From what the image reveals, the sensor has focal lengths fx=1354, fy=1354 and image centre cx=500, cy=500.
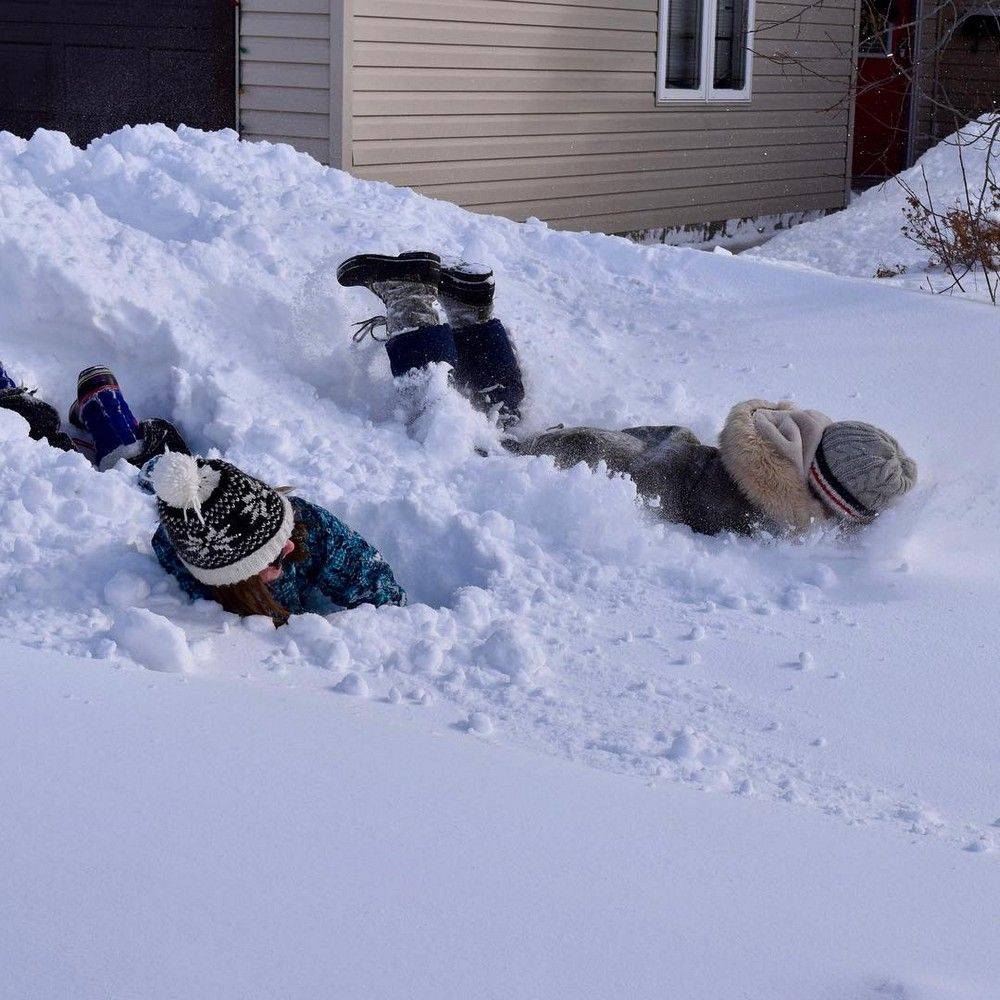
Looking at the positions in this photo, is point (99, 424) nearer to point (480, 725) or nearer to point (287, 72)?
point (480, 725)

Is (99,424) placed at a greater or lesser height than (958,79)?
lesser

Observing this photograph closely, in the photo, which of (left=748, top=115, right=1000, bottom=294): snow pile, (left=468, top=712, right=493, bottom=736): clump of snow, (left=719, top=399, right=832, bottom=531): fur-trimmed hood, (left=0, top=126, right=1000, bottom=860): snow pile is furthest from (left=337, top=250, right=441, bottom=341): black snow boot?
(left=748, top=115, right=1000, bottom=294): snow pile

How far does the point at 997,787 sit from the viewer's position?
2797mm

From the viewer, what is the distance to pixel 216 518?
3.02 m

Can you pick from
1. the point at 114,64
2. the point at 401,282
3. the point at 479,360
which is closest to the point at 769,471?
the point at 479,360

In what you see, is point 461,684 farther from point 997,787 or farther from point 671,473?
point 671,473

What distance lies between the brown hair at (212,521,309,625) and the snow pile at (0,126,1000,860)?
56 millimetres

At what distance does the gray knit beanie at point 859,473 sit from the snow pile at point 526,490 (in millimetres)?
107

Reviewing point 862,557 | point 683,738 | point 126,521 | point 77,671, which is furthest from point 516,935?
point 862,557

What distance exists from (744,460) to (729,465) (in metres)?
0.06

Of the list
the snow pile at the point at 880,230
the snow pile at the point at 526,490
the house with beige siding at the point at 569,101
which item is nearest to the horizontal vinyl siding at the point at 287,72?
the house with beige siding at the point at 569,101

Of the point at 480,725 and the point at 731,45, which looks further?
the point at 731,45

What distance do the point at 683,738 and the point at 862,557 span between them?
1.43 meters

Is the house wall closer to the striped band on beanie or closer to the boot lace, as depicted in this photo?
the boot lace
